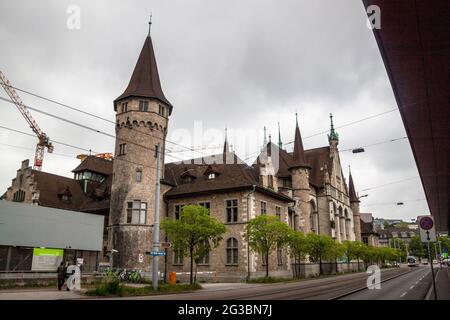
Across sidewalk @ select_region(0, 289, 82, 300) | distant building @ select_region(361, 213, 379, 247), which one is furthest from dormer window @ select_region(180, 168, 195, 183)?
distant building @ select_region(361, 213, 379, 247)

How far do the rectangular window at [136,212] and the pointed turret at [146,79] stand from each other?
11.3 metres

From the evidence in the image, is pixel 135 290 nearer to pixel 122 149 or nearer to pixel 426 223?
pixel 426 223

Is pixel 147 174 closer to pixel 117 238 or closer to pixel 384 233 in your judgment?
pixel 117 238

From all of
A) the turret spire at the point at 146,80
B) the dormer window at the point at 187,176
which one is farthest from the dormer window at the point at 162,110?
the dormer window at the point at 187,176

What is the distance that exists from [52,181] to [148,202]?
18050mm

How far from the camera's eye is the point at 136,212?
38.2 m

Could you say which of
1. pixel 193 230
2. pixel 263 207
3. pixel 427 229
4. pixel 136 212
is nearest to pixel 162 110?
pixel 136 212

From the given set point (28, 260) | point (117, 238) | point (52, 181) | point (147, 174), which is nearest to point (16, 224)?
point (28, 260)

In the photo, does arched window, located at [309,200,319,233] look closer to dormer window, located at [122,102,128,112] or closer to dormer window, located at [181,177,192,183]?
dormer window, located at [181,177,192,183]

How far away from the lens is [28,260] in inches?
1061

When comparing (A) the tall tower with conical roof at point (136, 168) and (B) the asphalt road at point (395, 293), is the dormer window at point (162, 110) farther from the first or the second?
(B) the asphalt road at point (395, 293)

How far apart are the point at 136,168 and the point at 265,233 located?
1485 cm

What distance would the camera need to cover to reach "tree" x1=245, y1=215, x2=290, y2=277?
3325cm

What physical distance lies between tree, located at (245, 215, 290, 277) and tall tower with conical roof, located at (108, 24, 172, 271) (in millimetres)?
10750
